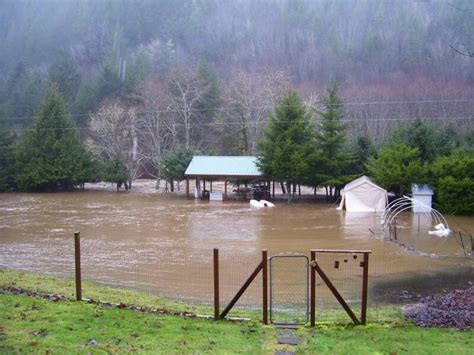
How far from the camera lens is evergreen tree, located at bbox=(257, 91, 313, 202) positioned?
36.2m

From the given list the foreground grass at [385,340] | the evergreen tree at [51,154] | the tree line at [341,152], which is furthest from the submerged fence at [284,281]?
the evergreen tree at [51,154]

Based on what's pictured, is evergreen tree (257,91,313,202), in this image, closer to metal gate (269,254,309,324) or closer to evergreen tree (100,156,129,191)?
evergreen tree (100,156,129,191)

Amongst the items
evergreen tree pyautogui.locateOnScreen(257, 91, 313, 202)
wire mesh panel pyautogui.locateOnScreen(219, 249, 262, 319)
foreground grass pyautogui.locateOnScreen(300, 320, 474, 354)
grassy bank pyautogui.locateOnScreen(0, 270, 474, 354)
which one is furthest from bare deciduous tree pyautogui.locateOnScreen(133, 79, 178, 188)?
foreground grass pyautogui.locateOnScreen(300, 320, 474, 354)

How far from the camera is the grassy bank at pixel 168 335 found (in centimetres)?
662

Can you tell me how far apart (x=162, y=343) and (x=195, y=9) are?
114 m

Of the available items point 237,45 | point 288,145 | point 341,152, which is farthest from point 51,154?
point 237,45

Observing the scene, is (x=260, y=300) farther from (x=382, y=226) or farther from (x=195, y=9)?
(x=195, y=9)

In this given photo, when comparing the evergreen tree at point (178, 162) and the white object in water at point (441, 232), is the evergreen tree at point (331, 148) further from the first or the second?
the white object in water at point (441, 232)

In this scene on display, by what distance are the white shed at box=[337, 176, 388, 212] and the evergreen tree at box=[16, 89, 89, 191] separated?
87.6 ft

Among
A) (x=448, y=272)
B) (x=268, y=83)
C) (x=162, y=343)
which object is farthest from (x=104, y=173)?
(x=162, y=343)

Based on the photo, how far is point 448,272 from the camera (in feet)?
46.4

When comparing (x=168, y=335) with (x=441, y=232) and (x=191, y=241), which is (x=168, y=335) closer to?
(x=191, y=241)

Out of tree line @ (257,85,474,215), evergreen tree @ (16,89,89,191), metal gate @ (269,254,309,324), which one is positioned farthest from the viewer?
evergreen tree @ (16,89,89,191)

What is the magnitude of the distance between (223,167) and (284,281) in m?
27.1
